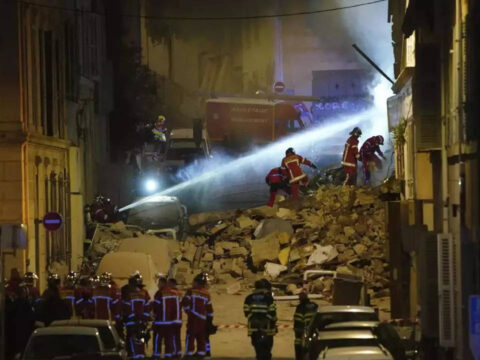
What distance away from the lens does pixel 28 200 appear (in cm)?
2556

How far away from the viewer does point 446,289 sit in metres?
16.5

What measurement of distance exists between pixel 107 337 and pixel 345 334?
3.37 m

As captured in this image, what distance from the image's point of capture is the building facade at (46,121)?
990 inches

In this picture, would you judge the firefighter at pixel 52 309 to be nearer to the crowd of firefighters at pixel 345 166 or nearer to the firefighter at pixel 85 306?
the firefighter at pixel 85 306

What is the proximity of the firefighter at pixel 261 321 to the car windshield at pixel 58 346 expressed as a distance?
11.8 ft

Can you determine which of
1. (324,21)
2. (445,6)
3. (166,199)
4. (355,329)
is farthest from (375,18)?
(355,329)

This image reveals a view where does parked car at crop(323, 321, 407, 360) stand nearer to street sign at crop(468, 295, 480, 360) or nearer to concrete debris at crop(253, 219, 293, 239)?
street sign at crop(468, 295, 480, 360)

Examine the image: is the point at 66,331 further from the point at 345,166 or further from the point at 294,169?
the point at 345,166

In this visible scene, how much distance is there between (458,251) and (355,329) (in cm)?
247

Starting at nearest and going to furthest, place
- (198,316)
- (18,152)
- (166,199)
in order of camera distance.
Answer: (198,316) < (18,152) < (166,199)

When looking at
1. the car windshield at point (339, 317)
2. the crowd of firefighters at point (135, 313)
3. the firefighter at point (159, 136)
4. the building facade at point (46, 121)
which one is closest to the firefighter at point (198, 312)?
the crowd of firefighters at point (135, 313)

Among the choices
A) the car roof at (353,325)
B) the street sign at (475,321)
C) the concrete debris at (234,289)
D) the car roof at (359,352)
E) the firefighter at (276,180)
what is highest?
the firefighter at (276,180)

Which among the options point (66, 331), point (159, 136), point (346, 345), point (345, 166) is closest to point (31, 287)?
point (66, 331)

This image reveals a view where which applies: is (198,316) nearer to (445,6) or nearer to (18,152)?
(445,6)
